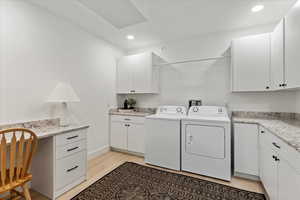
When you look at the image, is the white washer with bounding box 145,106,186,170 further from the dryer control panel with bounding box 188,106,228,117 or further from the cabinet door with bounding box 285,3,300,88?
the cabinet door with bounding box 285,3,300,88

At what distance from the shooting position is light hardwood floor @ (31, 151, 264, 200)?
1819 millimetres

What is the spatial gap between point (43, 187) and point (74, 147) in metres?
0.56

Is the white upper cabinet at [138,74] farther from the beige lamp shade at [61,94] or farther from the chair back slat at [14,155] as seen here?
the chair back slat at [14,155]

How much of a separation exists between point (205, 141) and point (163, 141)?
71 cm

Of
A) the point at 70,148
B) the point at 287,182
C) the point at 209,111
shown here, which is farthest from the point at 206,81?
the point at 70,148

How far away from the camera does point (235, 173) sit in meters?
2.18

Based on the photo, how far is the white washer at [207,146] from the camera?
2051 mm

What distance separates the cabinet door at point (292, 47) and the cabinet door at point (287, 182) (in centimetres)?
91

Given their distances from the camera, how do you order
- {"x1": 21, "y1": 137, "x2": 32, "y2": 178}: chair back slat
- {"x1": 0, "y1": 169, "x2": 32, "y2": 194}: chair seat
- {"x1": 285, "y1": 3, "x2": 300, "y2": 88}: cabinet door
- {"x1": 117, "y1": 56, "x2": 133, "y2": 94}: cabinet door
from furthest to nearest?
{"x1": 117, "y1": 56, "x2": 133, "y2": 94}: cabinet door
{"x1": 285, "y1": 3, "x2": 300, "y2": 88}: cabinet door
{"x1": 21, "y1": 137, "x2": 32, "y2": 178}: chair back slat
{"x1": 0, "y1": 169, "x2": 32, "y2": 194}: chair seat

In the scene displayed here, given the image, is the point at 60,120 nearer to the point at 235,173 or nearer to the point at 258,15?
the point at 235,173

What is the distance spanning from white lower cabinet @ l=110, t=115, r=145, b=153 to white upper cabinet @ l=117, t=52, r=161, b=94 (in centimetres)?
69

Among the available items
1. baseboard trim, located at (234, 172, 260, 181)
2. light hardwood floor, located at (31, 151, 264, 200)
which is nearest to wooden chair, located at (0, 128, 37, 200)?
light hardwood floor, located at (31, 151, 264, 200)

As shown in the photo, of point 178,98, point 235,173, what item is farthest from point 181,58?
point 235,173

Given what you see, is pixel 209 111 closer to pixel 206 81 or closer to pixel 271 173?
pixel 206 81
